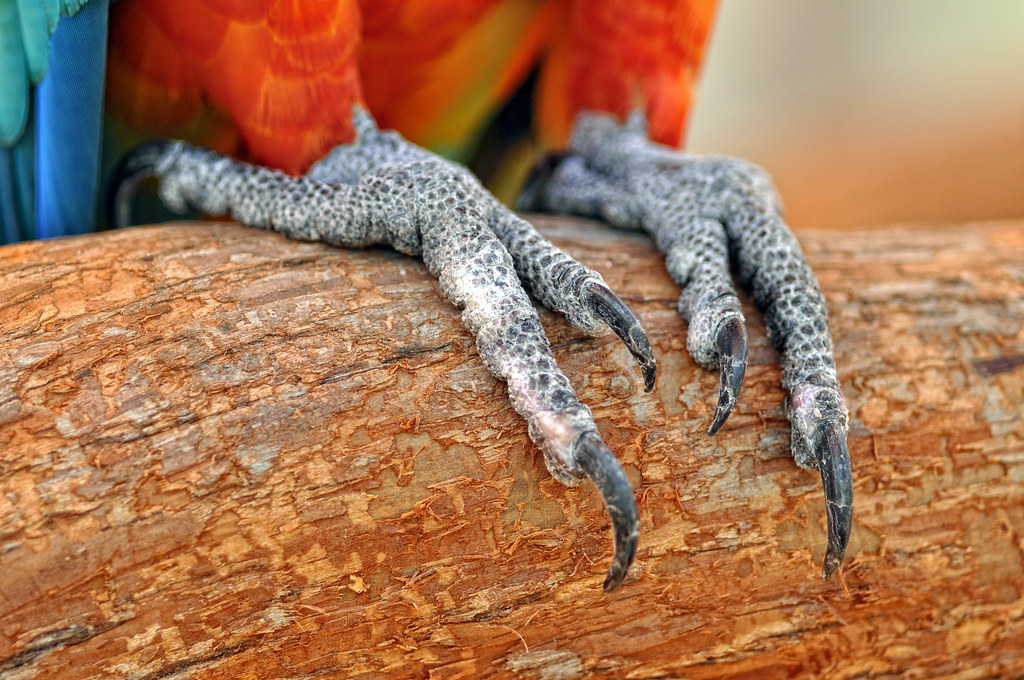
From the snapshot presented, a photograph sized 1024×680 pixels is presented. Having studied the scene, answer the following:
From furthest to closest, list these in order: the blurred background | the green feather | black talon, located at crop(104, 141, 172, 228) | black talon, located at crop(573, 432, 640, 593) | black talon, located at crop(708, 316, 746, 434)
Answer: the blurred background → black talon, located at crop(104, 141, 172, 228) → the green feather → black talon, located at crop(708, 316, 746, 434) → black talon, located at crop(573, 432, 640, 593)

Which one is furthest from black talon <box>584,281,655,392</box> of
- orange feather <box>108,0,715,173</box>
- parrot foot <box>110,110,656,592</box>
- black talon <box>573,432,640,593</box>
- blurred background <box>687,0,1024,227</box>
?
blurred background <box>687,0,1024,227</box>

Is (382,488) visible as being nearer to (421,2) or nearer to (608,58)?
(421,2)

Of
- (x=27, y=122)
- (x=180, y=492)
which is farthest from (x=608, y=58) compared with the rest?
(x=180, y=492)

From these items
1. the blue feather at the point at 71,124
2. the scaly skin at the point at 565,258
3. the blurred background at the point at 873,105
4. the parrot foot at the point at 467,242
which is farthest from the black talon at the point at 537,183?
the blurred background at the point at 873,105

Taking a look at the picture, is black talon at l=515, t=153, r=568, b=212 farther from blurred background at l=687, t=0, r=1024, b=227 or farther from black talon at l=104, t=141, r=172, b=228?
blurred background at l=687, t=0, r=1024, b=227

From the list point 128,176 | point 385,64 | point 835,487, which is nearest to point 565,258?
point 835,487

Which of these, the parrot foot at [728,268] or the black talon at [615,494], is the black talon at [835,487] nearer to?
the parrot foot at [728,268]

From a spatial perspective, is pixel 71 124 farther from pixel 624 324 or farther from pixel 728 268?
A: pixel 728 268
